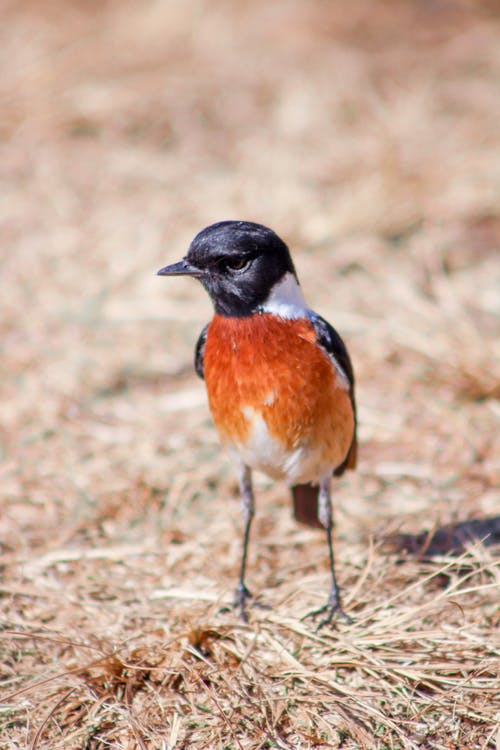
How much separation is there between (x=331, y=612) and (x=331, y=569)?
205 mm

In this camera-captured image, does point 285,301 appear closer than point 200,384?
Yes

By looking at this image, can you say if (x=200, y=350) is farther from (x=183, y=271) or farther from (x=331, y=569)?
(x=331, y=569)

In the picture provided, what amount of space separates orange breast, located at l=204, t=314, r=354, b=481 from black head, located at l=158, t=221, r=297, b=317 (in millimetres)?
95

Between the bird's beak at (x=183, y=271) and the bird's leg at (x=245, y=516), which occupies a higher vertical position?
the bird's beak at (x=183, y=271)

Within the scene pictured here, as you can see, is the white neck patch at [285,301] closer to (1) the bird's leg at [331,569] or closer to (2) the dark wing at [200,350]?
(2) the dark wing at [200,350]

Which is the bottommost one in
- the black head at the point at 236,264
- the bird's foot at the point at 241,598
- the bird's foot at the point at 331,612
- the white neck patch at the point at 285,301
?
the bird's foot at the point at 331,612


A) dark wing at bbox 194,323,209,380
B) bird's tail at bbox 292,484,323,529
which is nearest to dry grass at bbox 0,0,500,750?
bird's tail at bbox 292,484,323,529

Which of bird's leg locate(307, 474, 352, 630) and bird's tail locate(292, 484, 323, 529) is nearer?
bird's leg locate(307, 474, 352, 630)

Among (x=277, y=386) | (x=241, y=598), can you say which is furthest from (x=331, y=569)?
(x=277, y=386)

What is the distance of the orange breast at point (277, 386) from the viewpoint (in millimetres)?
3965

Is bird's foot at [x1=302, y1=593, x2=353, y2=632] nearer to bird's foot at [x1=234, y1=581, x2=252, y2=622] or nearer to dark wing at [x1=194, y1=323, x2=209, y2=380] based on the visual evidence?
bird's foot at [x1=234, y1=581, x2=252, y2=622]

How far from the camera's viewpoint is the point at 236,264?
13.1 ft

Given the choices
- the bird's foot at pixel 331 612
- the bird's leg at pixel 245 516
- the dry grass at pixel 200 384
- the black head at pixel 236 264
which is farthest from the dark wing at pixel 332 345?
the bird's foot at pixel 331 612

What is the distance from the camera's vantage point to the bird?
13.0ft
